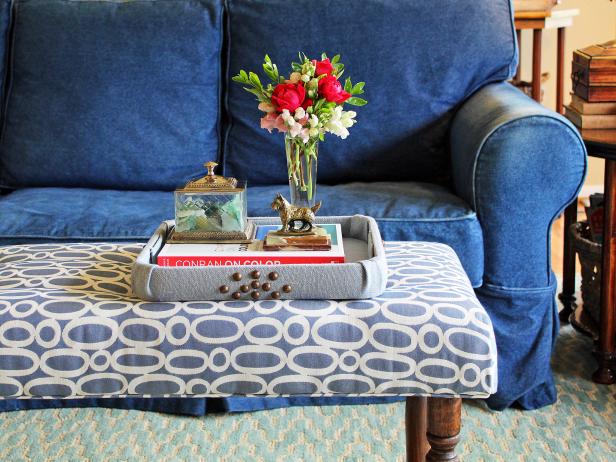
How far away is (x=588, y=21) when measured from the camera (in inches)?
152

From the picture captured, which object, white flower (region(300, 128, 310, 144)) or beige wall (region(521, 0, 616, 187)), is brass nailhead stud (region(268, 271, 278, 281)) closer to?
white flower (region(300, 128, 310, 144))

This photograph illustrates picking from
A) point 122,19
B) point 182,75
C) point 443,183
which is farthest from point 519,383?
point 122,19

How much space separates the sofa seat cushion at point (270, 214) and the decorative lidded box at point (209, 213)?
0.51 m

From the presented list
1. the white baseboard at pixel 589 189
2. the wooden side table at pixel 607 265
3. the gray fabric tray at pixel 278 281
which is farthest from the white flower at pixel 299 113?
the white baseboard at pixel 589 189

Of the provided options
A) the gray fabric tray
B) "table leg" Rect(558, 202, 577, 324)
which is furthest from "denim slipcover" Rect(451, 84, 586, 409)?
the gray fabric tray

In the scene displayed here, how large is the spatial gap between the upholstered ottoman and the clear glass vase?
0.27 m

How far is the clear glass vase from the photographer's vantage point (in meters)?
1.39

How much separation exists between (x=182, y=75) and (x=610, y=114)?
1.08 meters

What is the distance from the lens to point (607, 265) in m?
1.98

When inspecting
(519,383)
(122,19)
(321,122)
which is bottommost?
(519,383)

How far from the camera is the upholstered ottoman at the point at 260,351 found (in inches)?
45.6

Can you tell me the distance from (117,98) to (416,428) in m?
1.32

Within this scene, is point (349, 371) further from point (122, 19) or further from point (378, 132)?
point (122, 19)

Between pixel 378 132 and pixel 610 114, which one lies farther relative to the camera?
pixel 378 132
